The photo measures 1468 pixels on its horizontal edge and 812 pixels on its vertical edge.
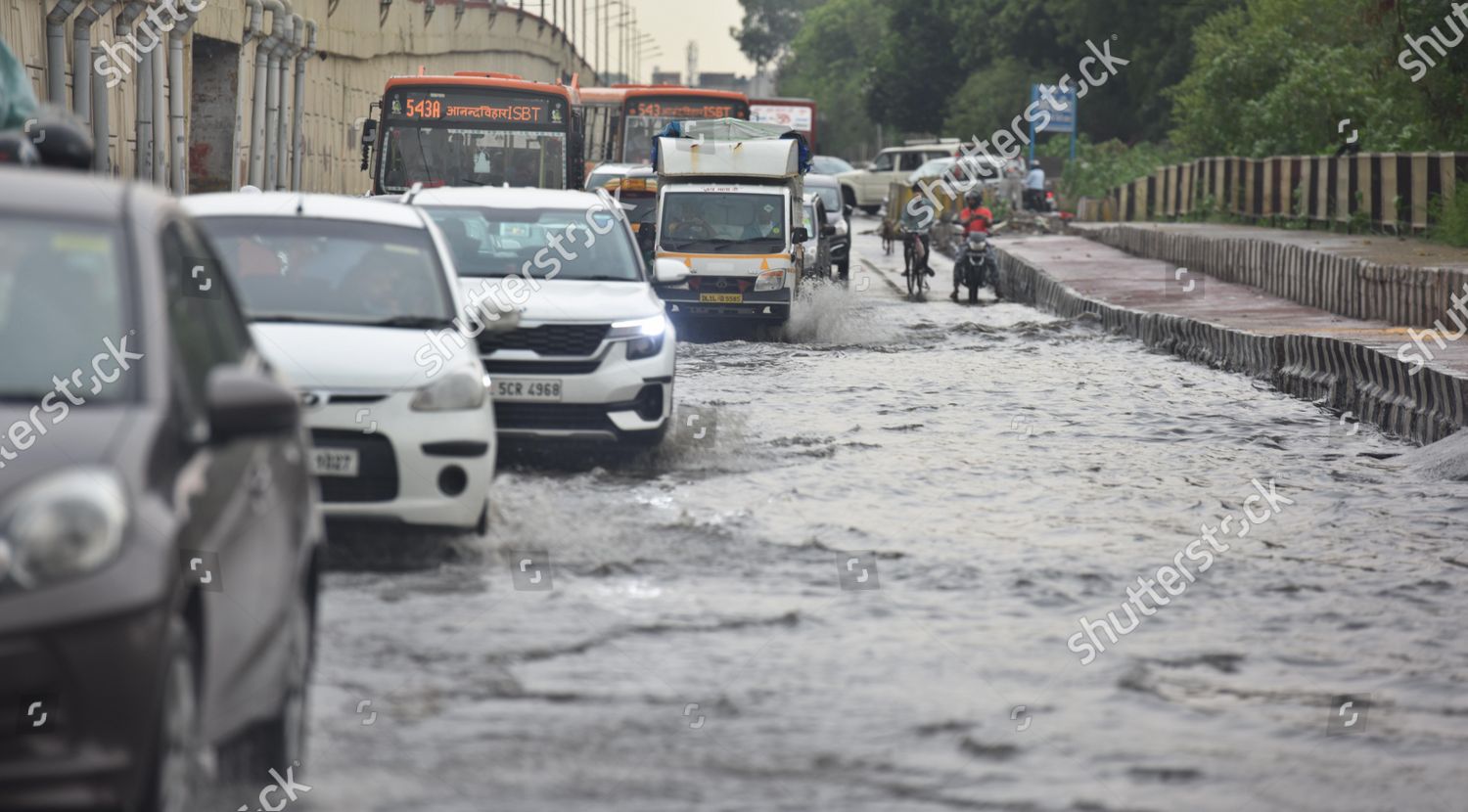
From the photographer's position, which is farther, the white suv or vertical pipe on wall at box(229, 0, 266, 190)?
the white suv

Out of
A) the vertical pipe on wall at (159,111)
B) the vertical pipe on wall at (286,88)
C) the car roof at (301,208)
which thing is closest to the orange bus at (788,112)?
the vertical pipe on wall at (286,88)

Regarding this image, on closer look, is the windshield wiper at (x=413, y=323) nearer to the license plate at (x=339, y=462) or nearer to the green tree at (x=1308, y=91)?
the license plate at (x=339, y=462)

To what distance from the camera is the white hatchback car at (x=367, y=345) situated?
879 centimetres

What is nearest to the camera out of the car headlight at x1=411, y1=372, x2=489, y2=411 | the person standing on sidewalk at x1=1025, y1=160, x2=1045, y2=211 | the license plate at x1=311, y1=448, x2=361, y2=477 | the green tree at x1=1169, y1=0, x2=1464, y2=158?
the license plate at x1=311, y1=448, x2=361, y2=477

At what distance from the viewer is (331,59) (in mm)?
48781

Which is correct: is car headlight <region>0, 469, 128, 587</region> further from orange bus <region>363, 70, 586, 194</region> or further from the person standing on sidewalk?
the person standing on sidewalk

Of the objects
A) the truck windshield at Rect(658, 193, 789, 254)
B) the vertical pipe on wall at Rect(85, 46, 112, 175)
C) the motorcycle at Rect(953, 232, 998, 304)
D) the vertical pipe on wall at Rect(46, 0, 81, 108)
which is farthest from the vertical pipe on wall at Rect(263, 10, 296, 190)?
the truck windshield at Rect(658, 193, 789, 254)

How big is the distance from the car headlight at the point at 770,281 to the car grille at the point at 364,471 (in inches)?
637

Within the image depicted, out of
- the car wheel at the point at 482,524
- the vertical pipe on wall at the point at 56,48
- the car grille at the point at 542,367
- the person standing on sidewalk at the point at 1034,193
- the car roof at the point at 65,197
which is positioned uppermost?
the vertical pipe on wall at the point at 56,48

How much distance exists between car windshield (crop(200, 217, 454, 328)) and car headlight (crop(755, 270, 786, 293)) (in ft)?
49.2

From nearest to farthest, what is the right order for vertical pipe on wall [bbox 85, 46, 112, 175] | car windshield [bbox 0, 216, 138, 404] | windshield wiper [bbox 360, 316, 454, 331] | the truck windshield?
car windshield [bbox 0, 216, 138, 404] < windshield wiper [bbox 360, 316, 454, 331] < vertical pipe on wall [bbox 85, 46, 112, 175] < the truck windshield

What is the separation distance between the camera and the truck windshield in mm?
25109

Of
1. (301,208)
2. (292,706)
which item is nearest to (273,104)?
(301,208)

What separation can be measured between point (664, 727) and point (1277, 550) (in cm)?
514
